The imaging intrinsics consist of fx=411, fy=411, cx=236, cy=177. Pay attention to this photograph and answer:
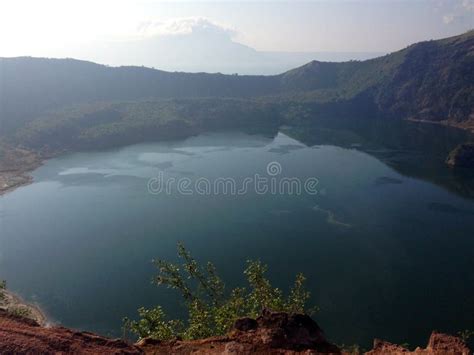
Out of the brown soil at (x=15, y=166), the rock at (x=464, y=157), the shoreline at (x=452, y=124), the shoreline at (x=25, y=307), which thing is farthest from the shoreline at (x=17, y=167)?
the shoreline at (x=452, y=124)

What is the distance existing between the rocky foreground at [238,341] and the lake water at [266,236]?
2568 cm

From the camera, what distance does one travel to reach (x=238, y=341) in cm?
2220

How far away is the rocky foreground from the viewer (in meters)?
20.1

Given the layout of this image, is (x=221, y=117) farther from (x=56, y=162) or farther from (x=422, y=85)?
(x=422, y=85)

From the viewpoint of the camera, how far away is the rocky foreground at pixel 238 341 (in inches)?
790

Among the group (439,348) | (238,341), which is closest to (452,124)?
(439,348)

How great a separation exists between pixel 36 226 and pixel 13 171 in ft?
131

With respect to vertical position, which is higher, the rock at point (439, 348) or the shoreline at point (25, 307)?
the rock at point (439, 348)

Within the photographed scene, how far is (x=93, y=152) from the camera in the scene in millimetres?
137625

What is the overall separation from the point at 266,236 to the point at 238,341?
165ft

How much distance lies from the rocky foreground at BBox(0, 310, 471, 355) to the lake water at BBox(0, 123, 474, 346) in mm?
25678

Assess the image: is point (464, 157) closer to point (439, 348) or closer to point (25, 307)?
point (439, 348)

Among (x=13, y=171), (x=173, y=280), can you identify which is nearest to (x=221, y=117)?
(x=13, y=171)

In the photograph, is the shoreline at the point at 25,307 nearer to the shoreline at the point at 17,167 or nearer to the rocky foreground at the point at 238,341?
the rocky foreground at the point at 238,341
